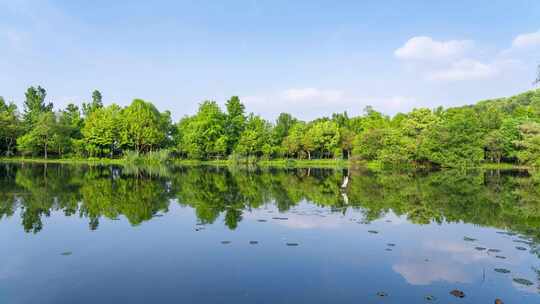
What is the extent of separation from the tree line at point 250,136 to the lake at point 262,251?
3524 centimetres

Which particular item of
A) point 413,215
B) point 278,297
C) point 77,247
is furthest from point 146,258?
point 413,215

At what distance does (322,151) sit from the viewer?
68.4 metres

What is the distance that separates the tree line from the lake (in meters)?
35.2

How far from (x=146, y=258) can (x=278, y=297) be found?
155 inches

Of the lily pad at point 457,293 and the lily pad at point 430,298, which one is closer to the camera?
the lily pad at point 430,298

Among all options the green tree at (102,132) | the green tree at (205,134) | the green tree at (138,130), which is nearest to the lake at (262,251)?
the green tree at (205,134)

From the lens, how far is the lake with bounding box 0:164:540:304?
22.1 ft

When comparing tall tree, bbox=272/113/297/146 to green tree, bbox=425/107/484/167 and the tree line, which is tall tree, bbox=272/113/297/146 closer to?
the tree line

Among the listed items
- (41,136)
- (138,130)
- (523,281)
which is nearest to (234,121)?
(138,130)

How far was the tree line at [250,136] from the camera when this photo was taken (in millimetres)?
50625

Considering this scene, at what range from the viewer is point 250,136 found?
60.6 metres

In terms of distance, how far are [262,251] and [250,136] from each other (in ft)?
169

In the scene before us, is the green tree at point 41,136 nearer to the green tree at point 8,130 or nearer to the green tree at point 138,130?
the green tree at point 8,130

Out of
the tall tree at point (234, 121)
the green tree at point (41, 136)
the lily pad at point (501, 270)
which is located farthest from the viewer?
the tall tree at point (234, 121)
